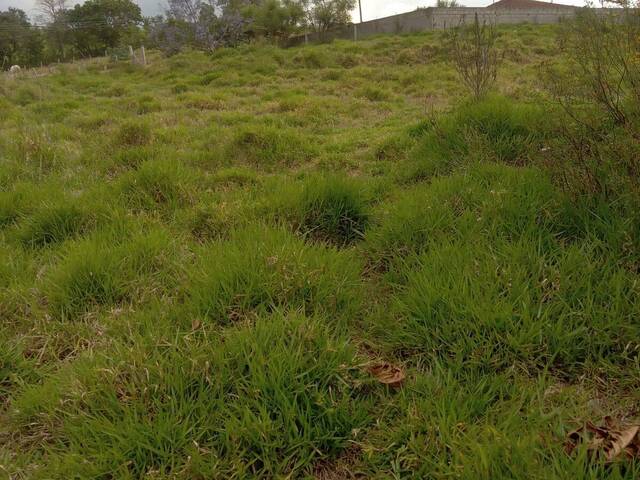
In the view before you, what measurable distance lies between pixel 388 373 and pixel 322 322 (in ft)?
1.19

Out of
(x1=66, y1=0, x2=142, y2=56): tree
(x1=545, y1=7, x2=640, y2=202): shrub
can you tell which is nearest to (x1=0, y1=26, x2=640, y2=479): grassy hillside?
(x1=545, y1=7, x2=640, y2=202): shrub

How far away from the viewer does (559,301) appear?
1.81 meters

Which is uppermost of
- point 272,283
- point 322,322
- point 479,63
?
point 479,63

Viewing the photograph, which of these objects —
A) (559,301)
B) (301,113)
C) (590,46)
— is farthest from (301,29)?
(559,301)

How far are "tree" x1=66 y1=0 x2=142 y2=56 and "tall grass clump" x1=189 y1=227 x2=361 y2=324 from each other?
53653 millimetres

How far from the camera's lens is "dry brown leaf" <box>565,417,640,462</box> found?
121cm

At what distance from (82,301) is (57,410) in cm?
80

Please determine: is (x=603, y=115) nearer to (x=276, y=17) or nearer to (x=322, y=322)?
(x=322, y=322)

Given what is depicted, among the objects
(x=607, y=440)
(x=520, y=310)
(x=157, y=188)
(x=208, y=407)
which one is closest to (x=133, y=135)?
(x=157, y=188)

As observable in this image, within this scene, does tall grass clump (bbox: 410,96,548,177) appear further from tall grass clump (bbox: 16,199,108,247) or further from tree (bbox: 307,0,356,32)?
tree (bbox: 307,0,356,32)

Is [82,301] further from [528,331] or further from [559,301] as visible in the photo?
[559,301]

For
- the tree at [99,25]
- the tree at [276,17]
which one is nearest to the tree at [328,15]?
the tree at [276,17]

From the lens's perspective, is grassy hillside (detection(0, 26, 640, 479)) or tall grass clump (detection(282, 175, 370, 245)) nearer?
grassy hillside (detection(0, 26, 640, 479))

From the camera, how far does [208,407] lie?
1.49 metres
